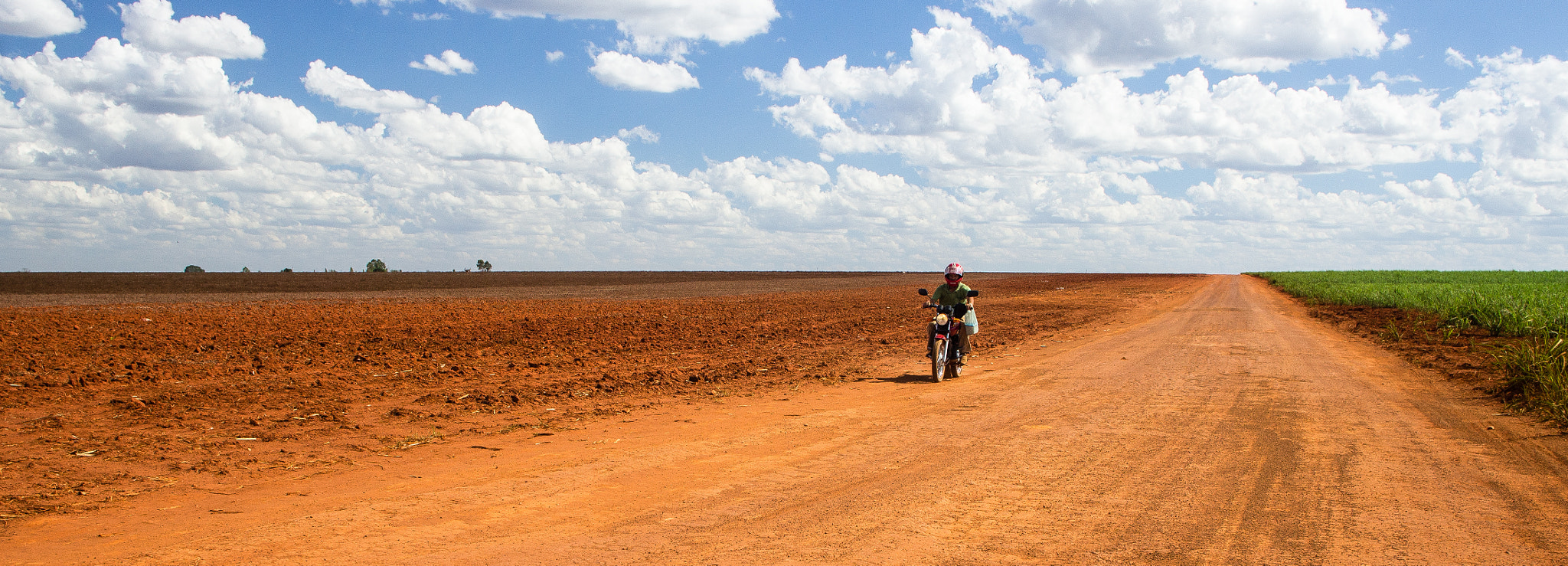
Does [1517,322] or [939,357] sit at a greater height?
[1517,322]

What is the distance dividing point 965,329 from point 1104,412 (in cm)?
350

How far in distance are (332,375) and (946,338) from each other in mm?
9522

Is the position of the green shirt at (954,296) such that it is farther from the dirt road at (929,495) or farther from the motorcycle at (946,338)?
the dirt road at (929,495)

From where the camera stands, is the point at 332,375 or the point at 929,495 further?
the point at 332,375

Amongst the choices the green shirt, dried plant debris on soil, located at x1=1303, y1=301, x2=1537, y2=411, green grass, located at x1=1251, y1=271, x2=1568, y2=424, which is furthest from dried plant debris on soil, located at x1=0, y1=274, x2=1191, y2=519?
green grass, located at x1=1251, y1=271, x2=1568, y2=424

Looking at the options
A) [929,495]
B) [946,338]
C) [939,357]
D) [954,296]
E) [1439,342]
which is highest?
[954,296]

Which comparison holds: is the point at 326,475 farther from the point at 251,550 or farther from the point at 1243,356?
the point at 1243,356

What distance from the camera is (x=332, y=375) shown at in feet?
45.3

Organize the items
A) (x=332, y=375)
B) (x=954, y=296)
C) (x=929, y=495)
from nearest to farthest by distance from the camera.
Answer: (x=929, y=495), (x=954, y=296), (x=332, y=375)

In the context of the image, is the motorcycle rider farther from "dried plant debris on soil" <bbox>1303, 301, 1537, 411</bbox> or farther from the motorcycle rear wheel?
"dried plant debris on soil" <bbox>1303, 301, 1537, 411</bbox>

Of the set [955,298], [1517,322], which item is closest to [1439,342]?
[1517,322]

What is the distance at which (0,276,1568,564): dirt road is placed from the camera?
5035mm

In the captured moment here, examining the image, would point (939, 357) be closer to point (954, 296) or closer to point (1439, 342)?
point (954, 296)

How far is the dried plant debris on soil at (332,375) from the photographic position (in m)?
8.15
